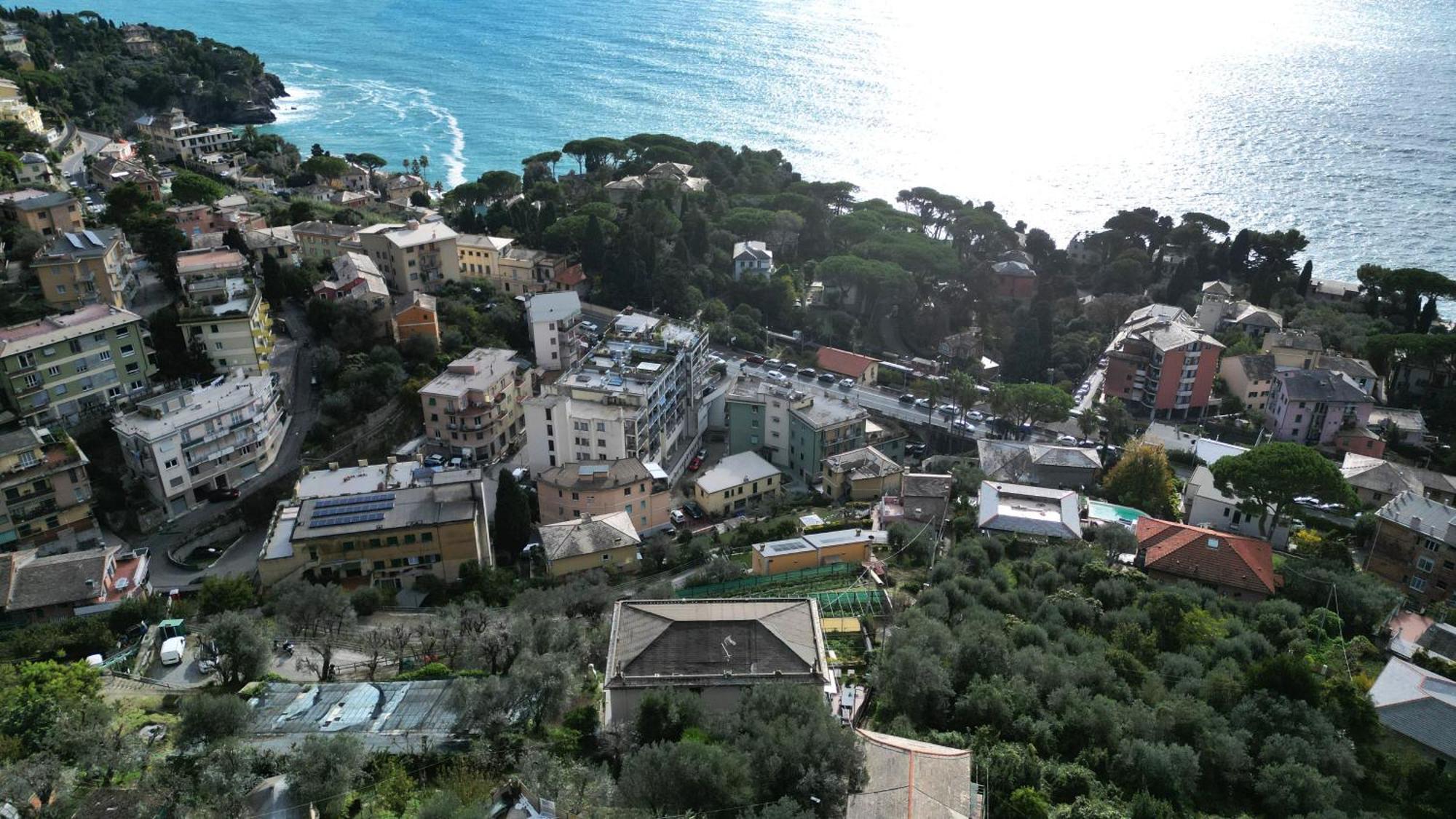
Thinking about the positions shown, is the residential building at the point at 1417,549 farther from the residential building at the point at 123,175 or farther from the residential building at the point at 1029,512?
the residential building at the point at 123,175

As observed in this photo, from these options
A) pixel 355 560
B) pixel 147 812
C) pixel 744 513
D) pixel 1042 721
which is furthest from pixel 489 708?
pixel 744 513

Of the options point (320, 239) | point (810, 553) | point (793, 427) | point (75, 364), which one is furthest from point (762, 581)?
point (320, 239)

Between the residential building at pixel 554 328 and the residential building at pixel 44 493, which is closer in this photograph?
the residential building at pixel 44 493

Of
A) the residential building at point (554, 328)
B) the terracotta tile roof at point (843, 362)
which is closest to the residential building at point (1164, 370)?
the terracotta tile roof at point (843, 362)

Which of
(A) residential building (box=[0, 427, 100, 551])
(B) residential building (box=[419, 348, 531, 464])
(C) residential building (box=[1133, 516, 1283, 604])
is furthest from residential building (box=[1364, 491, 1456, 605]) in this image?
(A) residential building (box=[0, 427, 100, 551])

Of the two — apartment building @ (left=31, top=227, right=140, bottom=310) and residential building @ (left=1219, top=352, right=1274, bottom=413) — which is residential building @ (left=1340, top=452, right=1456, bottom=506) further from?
apartment building @ (left=31, top=227, right=140, bottom=310)

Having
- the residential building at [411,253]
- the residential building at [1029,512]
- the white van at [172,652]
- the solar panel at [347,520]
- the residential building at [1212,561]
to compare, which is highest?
the residential building at [411,253]

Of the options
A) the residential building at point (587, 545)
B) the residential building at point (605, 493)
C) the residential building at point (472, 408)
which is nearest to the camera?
the residential building at point (587, 545)
